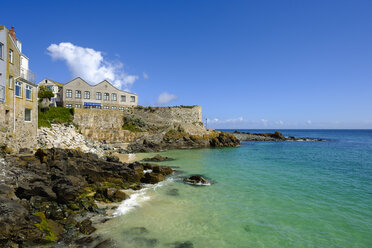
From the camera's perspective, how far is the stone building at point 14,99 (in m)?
17.6

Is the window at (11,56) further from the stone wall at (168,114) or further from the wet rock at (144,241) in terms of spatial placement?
the stone wall at (168,114)

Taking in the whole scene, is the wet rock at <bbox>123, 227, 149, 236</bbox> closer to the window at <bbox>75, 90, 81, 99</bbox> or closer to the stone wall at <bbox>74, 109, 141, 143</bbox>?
the stone wall at <bbox>74, 109, 141, 143</bbox>

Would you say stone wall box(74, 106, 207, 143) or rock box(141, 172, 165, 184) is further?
stone wall box(74, 106, 207, 143)

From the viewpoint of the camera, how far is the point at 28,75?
2216 cm

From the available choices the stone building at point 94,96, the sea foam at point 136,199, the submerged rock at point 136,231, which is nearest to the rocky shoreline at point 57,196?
the sea foam at point 136,199

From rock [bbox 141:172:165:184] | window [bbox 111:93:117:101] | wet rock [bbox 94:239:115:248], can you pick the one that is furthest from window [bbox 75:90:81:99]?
wet rock [bbox 94:239:115:248]

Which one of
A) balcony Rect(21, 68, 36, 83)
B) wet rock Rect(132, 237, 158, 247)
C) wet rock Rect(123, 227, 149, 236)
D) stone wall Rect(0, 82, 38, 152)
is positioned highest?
balcony Rect(21, 68, 36, 83)

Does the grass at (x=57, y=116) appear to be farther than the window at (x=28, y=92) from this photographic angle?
Yes

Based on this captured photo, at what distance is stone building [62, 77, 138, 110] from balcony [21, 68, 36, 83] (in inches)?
1130

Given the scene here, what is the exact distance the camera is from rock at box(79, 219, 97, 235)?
349 inches

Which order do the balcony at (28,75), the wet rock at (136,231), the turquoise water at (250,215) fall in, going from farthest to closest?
the balcony at (28,75)
the wet rock at (136,231)
the turquoise water at (250,215)

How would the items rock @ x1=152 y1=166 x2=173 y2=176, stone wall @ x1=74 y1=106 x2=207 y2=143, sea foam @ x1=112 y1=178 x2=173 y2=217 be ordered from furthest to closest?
stone wall @ x1=74 y1=106 x2=207 y2=143 → rock @ x1=152 y1=166 x2=173 y2=176 → sea foam @ x1=112 y1=178 x2=173 y2=217

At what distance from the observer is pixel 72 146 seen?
91.3ft

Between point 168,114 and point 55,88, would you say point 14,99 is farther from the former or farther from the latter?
point 168,114
